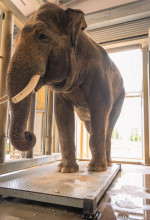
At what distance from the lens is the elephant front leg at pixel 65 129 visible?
1.78 m

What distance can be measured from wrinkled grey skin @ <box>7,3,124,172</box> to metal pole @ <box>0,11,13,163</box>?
40cm

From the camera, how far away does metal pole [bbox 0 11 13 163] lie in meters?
1.57

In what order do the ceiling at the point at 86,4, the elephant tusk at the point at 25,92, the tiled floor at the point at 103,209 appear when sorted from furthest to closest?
the ceiling at the point at 86,4 < the elephant tusk at the point at 25,92 < the tiled floor at the point at 103,209

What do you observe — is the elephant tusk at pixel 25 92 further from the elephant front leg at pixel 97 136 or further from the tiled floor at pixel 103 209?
the elephant front leg at pixel 97 136

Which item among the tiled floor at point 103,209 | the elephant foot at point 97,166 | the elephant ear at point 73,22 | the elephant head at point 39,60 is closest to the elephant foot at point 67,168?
the elephant foot at point 97,166

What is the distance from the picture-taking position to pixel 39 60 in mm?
1211

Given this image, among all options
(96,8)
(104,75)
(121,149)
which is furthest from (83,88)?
(121,149)

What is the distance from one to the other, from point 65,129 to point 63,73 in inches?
23.2

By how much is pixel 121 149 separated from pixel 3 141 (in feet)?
38.4

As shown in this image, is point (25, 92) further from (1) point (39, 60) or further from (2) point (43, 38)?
(2) point (43, 38)

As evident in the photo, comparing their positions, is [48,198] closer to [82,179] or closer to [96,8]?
[82,179]

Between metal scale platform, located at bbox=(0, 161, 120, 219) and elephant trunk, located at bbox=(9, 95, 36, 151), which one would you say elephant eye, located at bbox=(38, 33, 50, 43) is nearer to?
elephant trunk, located at bbox=(9, 95, 36, 151)

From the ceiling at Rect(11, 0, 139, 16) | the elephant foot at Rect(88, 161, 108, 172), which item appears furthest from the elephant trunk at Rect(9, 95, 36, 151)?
the ceiling at Rect(11, 0, 139, 16)

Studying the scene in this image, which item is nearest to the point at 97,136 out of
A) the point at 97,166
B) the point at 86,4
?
the point at 97,166
